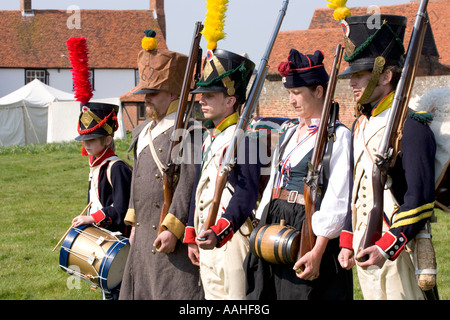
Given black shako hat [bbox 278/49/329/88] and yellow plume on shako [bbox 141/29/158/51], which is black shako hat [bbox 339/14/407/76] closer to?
black shako hat [bbox 278/49/329/88]

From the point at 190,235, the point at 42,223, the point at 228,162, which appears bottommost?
the point at 42,223

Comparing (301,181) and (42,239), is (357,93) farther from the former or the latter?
(42,239)

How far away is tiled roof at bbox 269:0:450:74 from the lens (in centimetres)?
2758

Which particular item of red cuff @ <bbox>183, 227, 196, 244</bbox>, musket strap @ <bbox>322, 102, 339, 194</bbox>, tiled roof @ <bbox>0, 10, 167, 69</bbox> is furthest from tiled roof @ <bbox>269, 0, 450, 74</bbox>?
musket strap @ <bbox>322, 102, 339, 194</bbox>

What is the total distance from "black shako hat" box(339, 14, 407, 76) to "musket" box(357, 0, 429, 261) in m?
0.19

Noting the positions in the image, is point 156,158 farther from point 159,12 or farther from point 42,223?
point 159,12

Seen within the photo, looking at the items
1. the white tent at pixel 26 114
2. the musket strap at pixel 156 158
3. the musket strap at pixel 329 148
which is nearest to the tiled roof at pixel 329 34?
the white tent at pixel 26 114

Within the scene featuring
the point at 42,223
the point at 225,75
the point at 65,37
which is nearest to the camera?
the point at 225,75

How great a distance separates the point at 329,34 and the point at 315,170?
25.6m

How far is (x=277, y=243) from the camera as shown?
359cm

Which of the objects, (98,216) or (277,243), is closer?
(277,243)

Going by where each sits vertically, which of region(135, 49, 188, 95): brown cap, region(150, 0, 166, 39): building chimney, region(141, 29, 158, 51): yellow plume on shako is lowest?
region(135, 49, 188, 95): brown cap

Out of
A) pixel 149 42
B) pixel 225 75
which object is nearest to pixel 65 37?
pixel 149 42
